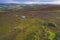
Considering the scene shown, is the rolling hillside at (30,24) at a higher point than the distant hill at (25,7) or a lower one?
lower

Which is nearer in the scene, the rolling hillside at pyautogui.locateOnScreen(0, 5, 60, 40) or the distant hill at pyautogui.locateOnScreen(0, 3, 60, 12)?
the rolling hillside at pyautogui.locateOnScreen(0, 5, 60, 40)

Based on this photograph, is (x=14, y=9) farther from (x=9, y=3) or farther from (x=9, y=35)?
(x=9, y=35)

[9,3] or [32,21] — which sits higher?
[9,3]

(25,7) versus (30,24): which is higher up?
(25,7)

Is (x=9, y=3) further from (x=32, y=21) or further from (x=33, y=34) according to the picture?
(x=33, y=34)

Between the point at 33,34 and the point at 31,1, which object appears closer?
the point at 33,34

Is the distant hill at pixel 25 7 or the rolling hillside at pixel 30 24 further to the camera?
the distant hill at pixel 25 7

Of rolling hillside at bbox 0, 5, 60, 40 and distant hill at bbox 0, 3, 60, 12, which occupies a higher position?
distant hill at bbox 0, 3, 60, 12

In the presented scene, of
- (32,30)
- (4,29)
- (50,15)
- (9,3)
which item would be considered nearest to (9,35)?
(4,29)

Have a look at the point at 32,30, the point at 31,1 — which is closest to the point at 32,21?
the point at 32,30

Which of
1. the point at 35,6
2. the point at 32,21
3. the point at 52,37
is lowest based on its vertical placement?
the point at 52,37
